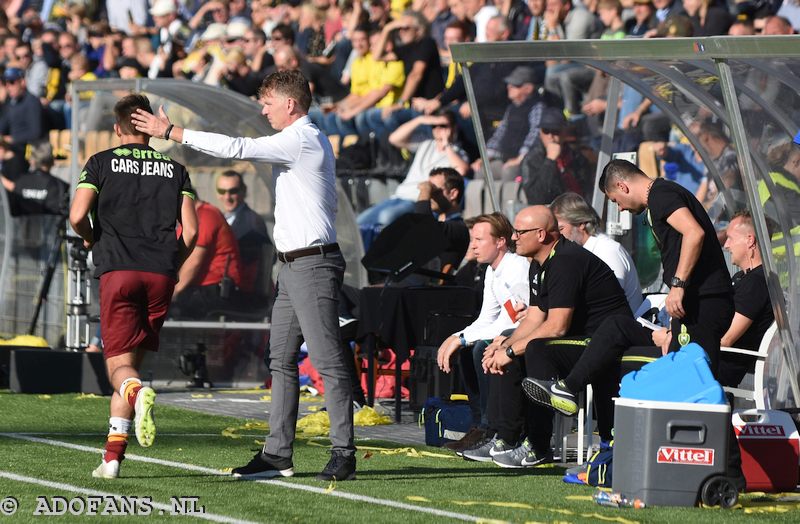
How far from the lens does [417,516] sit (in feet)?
23.2

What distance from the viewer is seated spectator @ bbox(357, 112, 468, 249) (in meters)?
16.3

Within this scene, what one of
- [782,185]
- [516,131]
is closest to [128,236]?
[782,185]

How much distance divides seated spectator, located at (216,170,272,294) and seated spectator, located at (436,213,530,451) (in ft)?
15.1

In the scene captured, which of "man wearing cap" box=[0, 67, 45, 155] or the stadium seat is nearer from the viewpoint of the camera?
the stadium seat

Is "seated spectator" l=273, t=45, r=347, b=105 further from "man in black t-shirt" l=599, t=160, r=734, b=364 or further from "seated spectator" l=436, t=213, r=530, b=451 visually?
"man in black t-shirt" l=599, t=160, r=734, b=364

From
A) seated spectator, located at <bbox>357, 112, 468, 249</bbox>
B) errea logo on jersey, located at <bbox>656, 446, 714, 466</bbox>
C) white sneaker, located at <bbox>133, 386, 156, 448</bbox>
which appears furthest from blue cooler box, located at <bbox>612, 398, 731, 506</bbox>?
seated spectator, located at <bbox>357, 112, 468, 249</bbox>

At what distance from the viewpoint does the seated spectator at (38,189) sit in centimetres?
1752

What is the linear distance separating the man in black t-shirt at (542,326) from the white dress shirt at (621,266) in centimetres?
94

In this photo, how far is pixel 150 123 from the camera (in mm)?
7941

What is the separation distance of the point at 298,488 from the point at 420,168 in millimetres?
9137

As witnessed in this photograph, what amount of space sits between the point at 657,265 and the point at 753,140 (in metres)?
3.35

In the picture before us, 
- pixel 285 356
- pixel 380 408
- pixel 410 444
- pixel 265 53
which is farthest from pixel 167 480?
pixel 265 53

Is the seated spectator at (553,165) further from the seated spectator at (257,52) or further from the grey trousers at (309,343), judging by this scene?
the seated spectator at (257,52)

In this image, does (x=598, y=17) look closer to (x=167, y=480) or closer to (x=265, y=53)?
(x=265, y=53)
